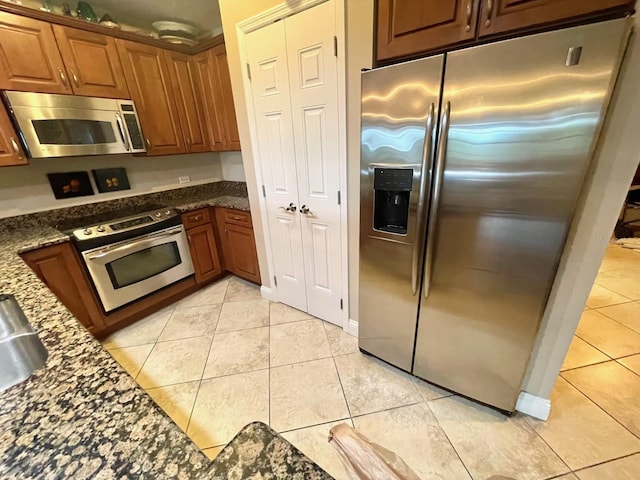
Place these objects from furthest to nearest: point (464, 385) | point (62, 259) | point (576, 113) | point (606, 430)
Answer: point (62, 259)
point (464, 385)
point (606, 430)
point (576, 113)

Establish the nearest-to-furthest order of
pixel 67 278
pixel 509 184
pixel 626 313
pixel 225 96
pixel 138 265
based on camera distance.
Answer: pixel 509 184, pixel 67 278, pixel 626 313, pixel 138 265, pixel 225 96

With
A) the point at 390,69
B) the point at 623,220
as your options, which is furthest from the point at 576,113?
the point at 623,220

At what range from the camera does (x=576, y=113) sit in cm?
93

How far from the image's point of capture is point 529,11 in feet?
3.18

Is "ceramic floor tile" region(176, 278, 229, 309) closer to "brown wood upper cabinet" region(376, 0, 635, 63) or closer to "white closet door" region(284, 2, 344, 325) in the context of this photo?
"white closet door" region(284, 2, 344, 325)

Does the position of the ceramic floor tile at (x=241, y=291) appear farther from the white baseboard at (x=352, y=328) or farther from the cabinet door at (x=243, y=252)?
the white baseboard at (x=352, y=328)

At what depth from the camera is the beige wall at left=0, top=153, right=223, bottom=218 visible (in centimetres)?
208

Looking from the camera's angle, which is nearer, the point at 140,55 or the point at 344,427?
the point at 344,427

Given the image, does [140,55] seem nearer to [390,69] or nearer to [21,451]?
[390,69]

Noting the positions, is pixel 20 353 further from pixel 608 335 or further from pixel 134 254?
pixel 608 335

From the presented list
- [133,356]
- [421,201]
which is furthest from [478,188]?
[133,356]

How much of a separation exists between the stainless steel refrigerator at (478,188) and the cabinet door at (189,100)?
208 cm

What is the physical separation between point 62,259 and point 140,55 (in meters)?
1.79

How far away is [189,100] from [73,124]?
3.30 ft
